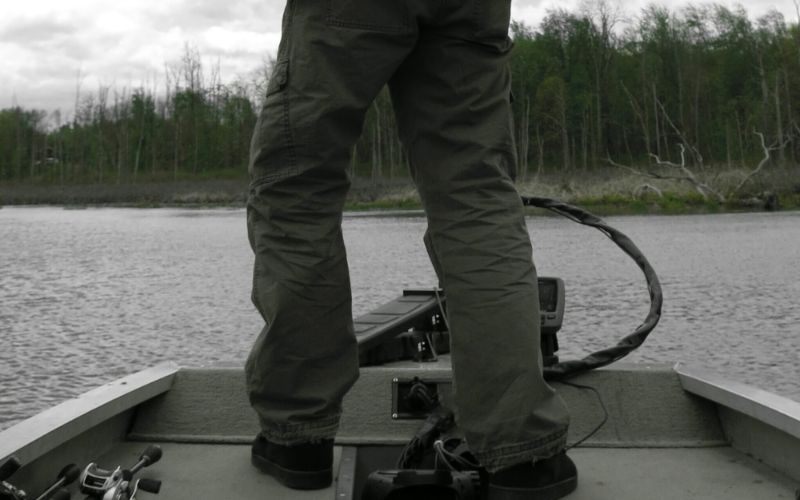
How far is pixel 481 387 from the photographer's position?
2.00 m

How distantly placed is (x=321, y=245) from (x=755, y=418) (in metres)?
1.07

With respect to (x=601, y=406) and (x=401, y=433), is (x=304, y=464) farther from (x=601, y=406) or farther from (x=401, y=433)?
(x=601, y=406)

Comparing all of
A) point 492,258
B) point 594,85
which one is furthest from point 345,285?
point 594,85

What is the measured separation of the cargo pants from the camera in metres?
1.97

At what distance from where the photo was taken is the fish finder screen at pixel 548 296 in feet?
9.63

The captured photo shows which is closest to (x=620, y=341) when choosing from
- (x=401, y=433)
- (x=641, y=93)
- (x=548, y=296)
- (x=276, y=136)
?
(x=548, y=296)

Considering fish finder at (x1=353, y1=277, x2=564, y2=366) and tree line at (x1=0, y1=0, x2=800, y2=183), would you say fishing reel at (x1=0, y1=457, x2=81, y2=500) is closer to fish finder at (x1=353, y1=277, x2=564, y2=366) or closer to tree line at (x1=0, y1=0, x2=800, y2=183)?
fish finder at (x1=353, y1=277, x2=564, y2=366)

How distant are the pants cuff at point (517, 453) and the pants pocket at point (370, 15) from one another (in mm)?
869

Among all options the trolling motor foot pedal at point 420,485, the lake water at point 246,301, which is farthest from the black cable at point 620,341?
the lake water at point 246,301

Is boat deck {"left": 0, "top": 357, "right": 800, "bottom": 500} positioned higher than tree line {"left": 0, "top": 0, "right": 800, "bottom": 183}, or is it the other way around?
tree line {"left": 0, "top": 0, "right": 800, "bottom": 183}

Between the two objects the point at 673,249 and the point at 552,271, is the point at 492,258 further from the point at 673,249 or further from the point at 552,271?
the point at 673,249

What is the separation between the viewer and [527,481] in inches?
78.6

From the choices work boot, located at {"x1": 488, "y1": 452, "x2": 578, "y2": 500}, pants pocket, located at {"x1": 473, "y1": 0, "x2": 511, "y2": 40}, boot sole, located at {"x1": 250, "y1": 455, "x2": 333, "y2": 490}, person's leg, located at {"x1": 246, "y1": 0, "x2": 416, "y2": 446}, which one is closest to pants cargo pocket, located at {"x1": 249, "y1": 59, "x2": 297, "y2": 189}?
person's leg, located at {"x1": 246, "y1": 0, "x2": 416, "y2": 446}

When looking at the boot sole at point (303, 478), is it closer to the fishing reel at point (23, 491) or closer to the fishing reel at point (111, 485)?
the fishing reel at point (111, 485)
